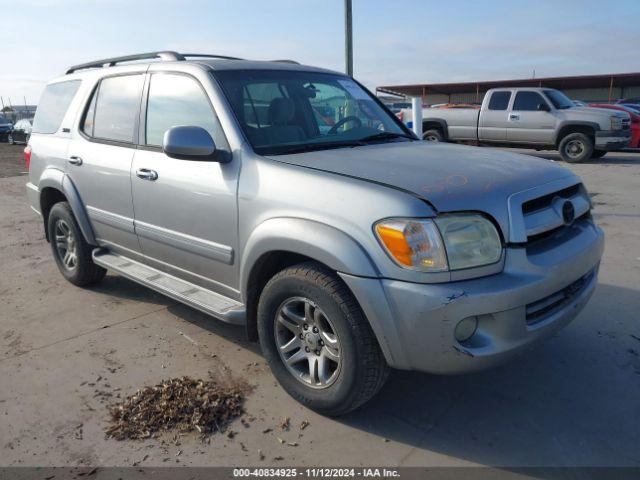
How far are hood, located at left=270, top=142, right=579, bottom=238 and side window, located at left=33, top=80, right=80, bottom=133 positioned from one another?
2.70 metres

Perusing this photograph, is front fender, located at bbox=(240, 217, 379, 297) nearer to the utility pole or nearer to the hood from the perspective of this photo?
the hood

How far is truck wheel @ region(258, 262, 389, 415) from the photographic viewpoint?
248 centimetres

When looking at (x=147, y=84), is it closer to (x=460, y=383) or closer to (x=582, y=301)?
(x=460, y=383)

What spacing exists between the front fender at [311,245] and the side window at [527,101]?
1241 cm

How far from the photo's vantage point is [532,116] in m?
13.3

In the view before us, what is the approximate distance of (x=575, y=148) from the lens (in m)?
12.9

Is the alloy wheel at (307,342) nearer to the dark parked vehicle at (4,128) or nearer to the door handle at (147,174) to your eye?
the door handle at (147,174)

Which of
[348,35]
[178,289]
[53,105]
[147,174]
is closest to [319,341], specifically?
[178,289]

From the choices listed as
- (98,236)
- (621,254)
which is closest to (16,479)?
(98,236)

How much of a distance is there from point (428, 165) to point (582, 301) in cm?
110

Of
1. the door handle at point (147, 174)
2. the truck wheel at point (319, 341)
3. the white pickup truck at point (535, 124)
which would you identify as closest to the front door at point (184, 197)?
the door handle at point (147, 174)

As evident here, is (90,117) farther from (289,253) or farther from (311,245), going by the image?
(311,245)

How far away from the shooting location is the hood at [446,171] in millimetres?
2402

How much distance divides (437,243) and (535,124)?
12295mm
